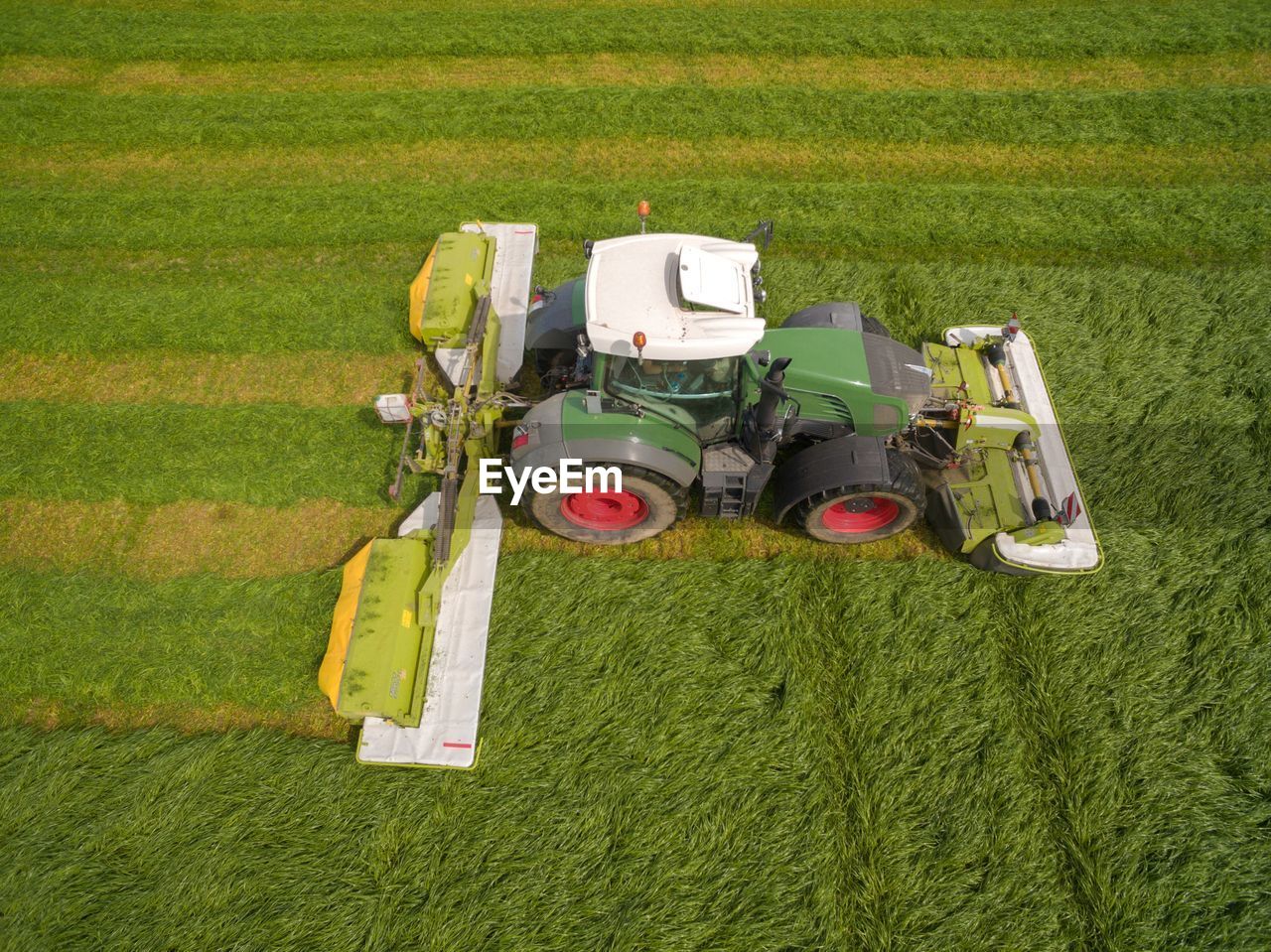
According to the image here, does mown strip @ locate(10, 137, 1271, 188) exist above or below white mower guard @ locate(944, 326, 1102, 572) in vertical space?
above

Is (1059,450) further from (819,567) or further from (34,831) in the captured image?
(34,831)

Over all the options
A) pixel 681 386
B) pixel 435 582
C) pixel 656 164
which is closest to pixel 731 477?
pixel 681 386

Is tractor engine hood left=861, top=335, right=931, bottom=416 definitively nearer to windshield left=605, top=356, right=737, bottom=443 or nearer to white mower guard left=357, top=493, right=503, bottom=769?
windshield left=605, top=356, right=737, bottom=443

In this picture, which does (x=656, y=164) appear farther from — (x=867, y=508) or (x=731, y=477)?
(x=867, y=508)

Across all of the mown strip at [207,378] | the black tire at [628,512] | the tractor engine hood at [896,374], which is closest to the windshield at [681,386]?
the black tire at [628,512]

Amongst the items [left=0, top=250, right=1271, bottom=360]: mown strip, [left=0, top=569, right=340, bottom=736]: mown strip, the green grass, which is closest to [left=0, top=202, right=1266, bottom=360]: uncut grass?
[left=0, top=250, right=1271, bottom=360]: mown strip

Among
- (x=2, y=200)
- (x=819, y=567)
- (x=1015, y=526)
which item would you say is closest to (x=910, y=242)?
(x=1015, y=526)

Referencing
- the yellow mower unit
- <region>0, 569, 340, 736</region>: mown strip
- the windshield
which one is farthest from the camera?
<region>0, 569, 340, 736</region>: mown strip
